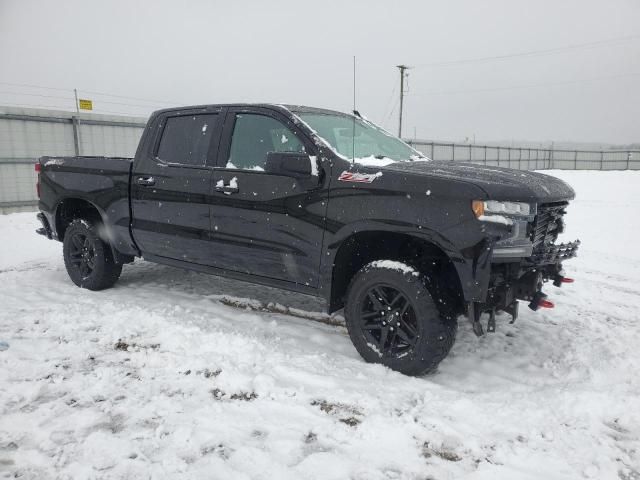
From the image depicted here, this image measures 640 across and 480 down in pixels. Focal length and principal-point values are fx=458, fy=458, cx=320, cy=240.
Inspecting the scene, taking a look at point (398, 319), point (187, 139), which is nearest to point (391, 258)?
point (398, 319)

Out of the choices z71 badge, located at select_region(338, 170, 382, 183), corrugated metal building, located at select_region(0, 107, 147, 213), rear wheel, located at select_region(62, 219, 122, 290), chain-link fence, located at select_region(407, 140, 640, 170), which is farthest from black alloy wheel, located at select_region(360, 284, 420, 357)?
chain-link fence, located at select_region(407, 140, 640, 170)

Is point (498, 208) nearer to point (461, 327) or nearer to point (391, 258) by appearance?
point (391, 258)

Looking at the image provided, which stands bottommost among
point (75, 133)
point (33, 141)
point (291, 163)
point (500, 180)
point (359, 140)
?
point (500, 180)

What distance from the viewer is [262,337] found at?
3.78 m

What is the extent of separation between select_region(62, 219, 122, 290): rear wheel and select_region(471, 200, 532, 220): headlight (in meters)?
3.93

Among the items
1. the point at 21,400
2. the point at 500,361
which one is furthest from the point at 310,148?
the point at 21,400

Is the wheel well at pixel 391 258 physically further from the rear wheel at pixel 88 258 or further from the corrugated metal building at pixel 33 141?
the corrugated metal building at pixel 33 141

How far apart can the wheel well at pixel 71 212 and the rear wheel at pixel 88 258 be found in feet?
0.40

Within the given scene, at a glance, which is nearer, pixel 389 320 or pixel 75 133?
pixel 389 320

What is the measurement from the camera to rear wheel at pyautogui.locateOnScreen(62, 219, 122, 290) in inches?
194

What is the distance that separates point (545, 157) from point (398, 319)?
129ft

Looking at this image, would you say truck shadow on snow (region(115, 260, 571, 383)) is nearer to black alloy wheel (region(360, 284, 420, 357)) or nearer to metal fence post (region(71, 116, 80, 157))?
black alloy wheel (region(360, 284, 420, 357))

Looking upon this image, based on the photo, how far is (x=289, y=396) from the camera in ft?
9.37

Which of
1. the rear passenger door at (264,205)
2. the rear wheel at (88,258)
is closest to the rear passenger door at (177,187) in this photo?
the rear passenger door at (264,205)
